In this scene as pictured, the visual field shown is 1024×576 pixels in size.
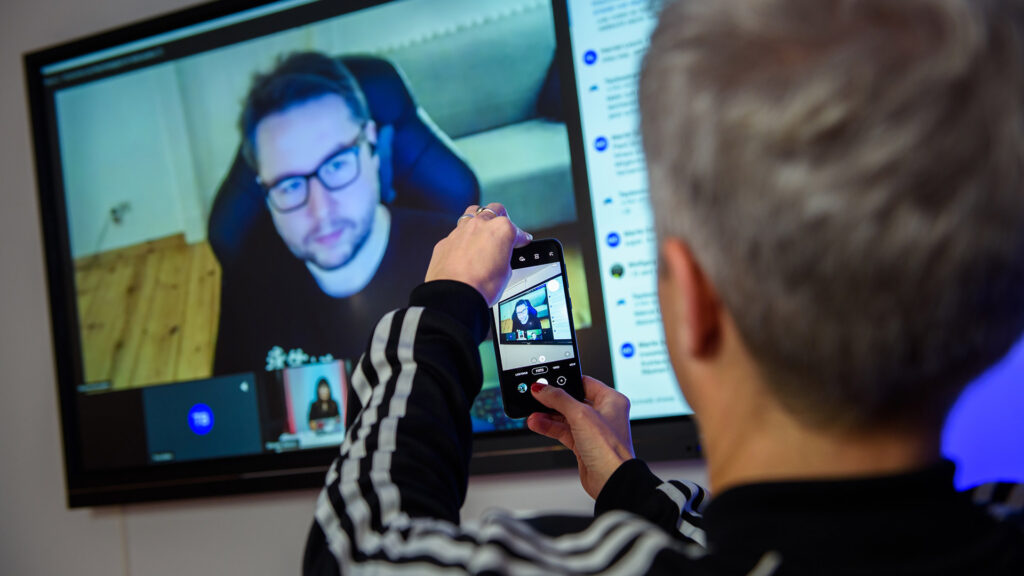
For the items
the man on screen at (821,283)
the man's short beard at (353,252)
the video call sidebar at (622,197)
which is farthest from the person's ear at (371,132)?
the man on screen at (821,283)

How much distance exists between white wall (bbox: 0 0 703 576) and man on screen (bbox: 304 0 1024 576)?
126cm

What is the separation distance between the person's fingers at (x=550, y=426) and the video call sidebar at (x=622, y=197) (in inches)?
18.6

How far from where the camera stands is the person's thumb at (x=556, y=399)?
0.80 meters

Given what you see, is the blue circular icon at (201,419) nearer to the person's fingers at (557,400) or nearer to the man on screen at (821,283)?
the person's fingers at (557,400)

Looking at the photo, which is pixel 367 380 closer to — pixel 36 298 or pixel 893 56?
pixel 893 56

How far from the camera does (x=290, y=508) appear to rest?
1.52m

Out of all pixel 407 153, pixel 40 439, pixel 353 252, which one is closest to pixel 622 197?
pixel 407 153

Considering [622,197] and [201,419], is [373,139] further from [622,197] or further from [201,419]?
[201,419]

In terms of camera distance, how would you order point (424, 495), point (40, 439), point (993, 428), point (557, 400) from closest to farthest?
point (424, 495)
point (557, 400)
point (993, 428)
point (40, 439)

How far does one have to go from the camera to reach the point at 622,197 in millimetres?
1285

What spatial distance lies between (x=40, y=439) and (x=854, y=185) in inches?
74.8

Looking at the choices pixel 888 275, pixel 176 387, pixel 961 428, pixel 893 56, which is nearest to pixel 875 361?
pixel 888 275

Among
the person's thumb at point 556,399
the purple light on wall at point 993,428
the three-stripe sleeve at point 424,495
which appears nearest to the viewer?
the three-stripe sleeve at point 424,495

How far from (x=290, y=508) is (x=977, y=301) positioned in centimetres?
137
